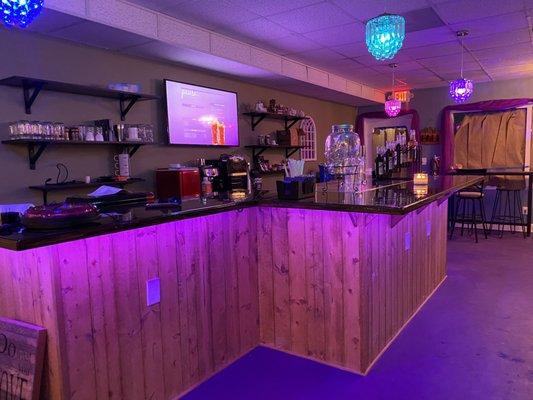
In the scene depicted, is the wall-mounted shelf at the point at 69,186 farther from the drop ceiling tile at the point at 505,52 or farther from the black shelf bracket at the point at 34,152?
the drop ceiling tile at the point at 505,52

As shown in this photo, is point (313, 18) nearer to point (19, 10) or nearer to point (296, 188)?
point (296, 188)


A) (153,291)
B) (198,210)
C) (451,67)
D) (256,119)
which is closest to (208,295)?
(153,291)

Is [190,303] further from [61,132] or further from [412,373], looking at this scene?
[61,132]

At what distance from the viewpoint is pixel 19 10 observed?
2.02 meters

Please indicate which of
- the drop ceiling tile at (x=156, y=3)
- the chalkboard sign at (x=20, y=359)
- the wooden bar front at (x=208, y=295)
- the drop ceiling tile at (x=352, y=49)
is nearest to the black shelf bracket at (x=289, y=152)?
the drop ceiling tile at (x=352, y=49)

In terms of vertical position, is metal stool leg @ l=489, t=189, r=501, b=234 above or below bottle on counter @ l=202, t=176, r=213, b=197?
below

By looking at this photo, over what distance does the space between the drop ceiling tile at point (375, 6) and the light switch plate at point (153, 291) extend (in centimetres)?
272

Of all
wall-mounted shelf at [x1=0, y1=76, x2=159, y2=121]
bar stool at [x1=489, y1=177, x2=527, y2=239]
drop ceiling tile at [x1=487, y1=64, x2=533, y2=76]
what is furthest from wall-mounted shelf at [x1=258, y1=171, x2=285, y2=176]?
bar stool at [x1=489, y1=177, x2=527, y2=239]

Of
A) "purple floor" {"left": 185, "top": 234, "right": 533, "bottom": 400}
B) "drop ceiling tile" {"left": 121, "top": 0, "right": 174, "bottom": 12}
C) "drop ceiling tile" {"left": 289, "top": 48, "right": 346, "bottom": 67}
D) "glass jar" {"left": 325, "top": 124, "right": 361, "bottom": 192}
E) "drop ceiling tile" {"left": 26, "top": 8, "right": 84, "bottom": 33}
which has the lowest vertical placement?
"purple floor" {"left": 185, "top": 234, "right": 533, "bottom": 400}

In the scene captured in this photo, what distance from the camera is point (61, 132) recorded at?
330cm

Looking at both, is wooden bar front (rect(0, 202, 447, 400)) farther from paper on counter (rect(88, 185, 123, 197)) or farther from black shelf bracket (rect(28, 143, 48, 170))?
black shelf bracket (rect(28, 143, 48, 170))

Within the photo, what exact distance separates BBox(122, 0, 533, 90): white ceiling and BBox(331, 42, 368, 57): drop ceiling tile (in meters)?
0.01

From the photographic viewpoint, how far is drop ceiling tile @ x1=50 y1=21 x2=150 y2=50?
3.20m

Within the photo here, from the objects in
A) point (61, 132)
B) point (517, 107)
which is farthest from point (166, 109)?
point (517, 107)
